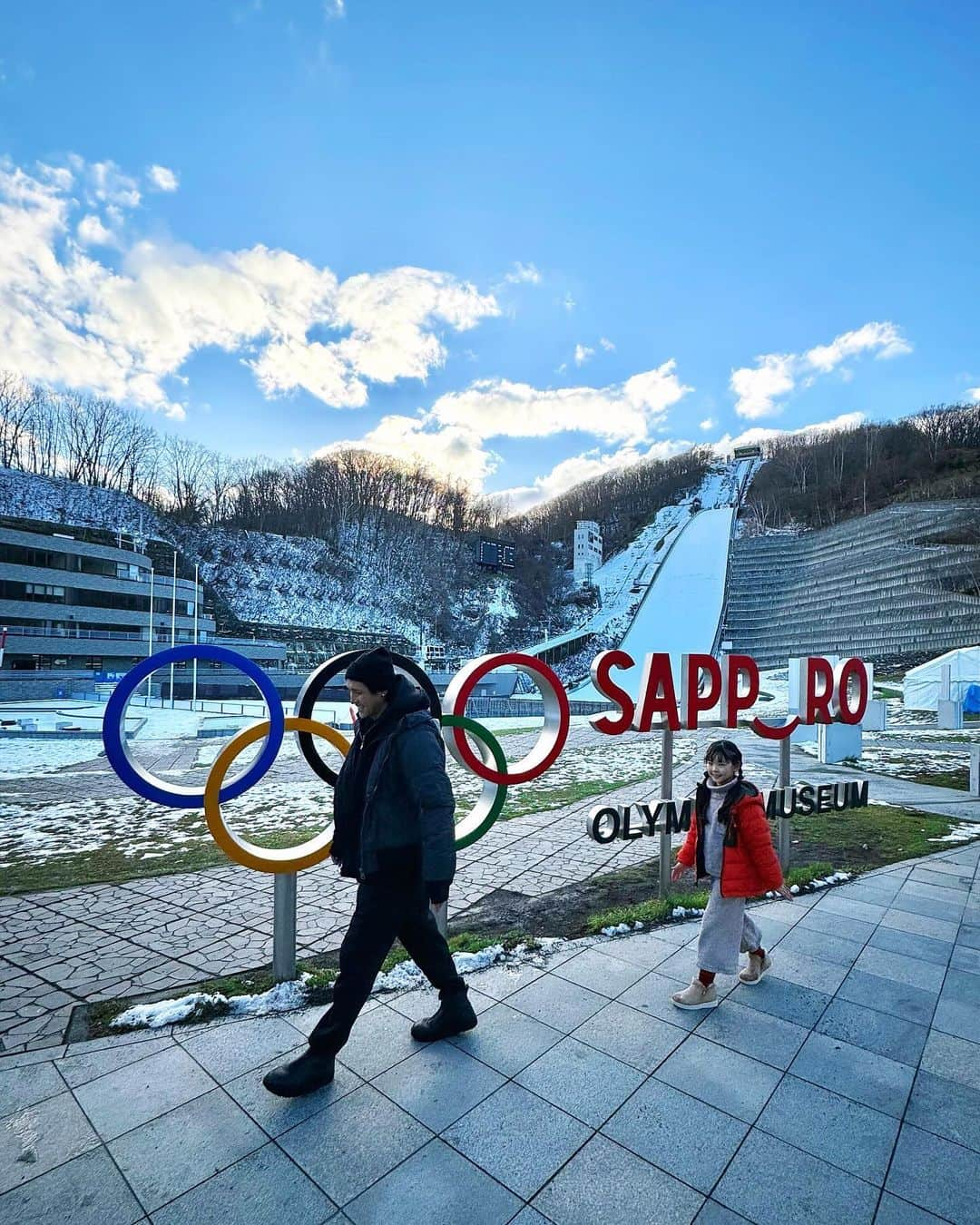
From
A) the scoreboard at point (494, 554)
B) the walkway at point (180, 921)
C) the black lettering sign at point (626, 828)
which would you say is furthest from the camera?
the scoreboard at point (494, 554)

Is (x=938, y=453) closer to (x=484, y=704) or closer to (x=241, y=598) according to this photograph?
(x=484, y=704)

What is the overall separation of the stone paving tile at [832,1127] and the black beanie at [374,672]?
271 centimetres

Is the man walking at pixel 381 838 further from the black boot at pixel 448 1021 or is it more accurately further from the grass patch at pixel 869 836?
the grass patch at pixel 869 836

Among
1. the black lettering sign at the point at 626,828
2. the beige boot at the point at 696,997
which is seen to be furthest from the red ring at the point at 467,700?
the beige boot at the point at 696,997

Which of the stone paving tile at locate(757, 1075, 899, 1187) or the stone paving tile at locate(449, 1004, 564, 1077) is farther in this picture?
the stone paving tile at locate(449, 1004, 564, 1077)

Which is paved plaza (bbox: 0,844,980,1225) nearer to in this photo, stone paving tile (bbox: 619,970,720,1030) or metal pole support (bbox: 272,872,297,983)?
stone paving tile (bbox: 619,970,720,1030)

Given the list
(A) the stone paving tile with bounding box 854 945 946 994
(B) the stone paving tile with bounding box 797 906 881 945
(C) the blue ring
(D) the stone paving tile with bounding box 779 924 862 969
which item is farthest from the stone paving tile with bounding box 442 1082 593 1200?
(B) the stone paving tile with bounding box 797 906 881 945

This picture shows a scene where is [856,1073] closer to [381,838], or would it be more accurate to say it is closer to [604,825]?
[604,825]

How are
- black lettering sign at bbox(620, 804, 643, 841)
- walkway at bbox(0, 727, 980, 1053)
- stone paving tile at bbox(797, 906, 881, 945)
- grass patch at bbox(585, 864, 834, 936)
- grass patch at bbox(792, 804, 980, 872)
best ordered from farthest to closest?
grass patch at bbox(792, 804, 980, 872), black lettering sign at bbox(620, 804, 643, 841), grass patch at bbox(585, 864, 834, 936), stone paving tile at bbox(797, 906, 881, 945), walkway at bbox(0, 727, 980, 1053)

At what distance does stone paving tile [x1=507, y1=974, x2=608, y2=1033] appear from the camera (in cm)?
362

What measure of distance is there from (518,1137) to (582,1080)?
523 millimetres

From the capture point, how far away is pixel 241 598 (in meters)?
54.0

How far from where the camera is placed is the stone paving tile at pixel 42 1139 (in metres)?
2.47

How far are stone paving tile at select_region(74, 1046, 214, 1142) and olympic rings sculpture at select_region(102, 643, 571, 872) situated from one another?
104 cm
